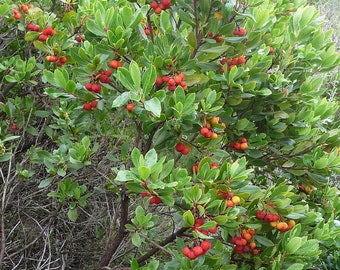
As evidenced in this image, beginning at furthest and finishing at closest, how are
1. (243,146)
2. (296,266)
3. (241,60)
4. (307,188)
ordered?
(307,188) < (243,146) < (241,60) < (296,266)

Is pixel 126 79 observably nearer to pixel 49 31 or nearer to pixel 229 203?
pixel 229 203

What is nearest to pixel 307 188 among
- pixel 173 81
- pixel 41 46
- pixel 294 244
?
pixel 294 244

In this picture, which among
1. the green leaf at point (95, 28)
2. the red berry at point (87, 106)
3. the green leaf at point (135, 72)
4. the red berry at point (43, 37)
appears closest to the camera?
the green leaf at point (135, 72)

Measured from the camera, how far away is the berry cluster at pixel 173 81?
7.34 feet

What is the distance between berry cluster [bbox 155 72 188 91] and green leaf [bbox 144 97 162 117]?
0.24 meters

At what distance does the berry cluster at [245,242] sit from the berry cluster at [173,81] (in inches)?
35.7

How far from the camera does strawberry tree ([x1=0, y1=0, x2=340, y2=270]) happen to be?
2113mm

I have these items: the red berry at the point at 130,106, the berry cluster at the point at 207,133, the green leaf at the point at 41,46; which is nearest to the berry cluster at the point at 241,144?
the berry cluster at the point at 207,133

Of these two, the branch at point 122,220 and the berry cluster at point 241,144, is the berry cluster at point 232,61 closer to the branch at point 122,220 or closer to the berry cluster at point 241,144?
the berry cluster at point 241,144

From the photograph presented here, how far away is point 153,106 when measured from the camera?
1.98 metres

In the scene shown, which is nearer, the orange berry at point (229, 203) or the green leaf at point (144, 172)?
the green leaf at point (144, 172)

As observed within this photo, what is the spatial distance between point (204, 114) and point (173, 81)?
28 centimetres

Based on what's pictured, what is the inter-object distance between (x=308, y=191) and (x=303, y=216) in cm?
72

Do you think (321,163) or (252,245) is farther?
(321,163)
